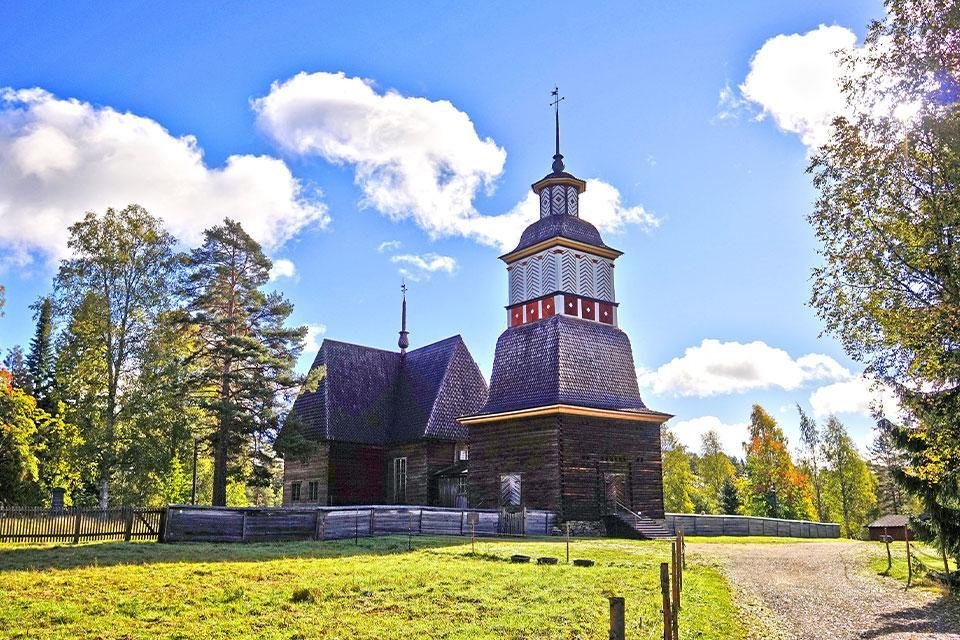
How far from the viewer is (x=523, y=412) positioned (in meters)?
34.1

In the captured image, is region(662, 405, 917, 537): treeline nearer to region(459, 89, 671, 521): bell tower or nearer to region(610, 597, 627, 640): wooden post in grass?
region(459, 89, 671, 521): bell tower

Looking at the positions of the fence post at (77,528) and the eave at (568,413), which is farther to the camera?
the eave at (568,413)

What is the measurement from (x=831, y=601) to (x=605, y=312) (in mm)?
23783

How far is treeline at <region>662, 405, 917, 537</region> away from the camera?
54469 mm

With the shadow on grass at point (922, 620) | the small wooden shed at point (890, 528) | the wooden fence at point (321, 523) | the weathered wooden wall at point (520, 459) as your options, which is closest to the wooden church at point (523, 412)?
the weathered wooden wall at point (520, 459)

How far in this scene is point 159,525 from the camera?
23.8 metres

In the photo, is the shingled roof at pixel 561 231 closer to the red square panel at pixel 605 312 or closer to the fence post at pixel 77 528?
the red square panel at pixel 605 312

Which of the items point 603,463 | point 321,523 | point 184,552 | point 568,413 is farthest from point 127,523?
point 603,463

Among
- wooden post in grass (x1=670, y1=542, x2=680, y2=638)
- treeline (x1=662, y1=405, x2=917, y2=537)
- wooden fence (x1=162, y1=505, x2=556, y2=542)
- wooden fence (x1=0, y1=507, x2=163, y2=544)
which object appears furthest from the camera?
treeline (x1=662, y1=405, x2=917, y2=537)

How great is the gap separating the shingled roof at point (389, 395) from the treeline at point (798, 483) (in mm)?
24541

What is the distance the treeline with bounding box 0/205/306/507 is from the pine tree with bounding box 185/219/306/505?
54 millimetres

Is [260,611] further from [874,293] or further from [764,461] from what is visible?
[764,461]

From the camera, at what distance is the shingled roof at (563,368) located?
34.8m

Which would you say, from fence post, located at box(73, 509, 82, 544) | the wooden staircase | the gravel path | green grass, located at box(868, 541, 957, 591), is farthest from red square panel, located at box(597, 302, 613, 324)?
fence post, located at box(73, 509, 82, 544)
